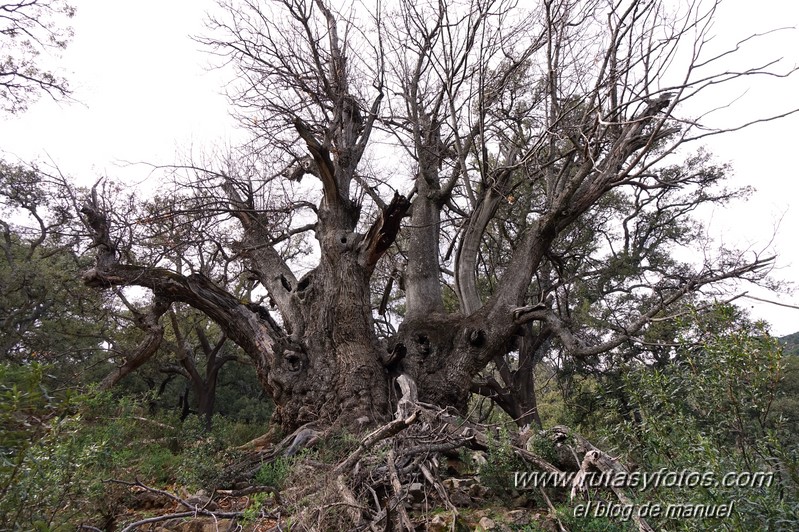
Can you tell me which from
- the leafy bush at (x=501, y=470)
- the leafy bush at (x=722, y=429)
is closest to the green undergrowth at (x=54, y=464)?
the leafy bush at (x=501, y=470)

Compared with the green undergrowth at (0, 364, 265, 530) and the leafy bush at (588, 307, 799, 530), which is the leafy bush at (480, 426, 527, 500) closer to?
the leafy bush at (588, 307, 799, 530)

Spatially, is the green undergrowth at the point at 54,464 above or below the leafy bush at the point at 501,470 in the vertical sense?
above

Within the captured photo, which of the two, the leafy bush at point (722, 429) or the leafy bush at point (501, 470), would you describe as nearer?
the leafy bush at point (722, 429)

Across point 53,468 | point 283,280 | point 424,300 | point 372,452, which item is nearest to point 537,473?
point 372,452

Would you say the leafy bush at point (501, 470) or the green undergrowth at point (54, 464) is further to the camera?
the leafy bush at point (501, 470)

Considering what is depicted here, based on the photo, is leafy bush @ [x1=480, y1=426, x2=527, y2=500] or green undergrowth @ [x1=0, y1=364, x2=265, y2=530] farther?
leafy bush @ [x1=480, y1=426, x2=527, y2=500]

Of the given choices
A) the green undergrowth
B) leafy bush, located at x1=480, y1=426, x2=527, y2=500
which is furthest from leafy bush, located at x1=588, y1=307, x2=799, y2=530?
the green undergrowth

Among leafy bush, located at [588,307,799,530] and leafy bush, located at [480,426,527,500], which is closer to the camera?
leafy bush, located at [588,307,799,530]

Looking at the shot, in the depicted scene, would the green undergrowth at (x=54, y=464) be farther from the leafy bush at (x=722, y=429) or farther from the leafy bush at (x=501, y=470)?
the leafy bush at (x=722, y=429)

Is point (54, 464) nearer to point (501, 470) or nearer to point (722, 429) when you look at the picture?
point (501, 470)

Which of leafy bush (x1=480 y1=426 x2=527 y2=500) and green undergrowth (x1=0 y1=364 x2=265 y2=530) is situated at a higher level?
green undergrowth (x1=0 y1=364 x2=265 y2=530)

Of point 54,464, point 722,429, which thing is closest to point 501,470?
point 722,429

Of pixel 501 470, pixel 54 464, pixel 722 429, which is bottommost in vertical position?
pixel 501 470

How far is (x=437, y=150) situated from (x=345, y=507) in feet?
18.6
